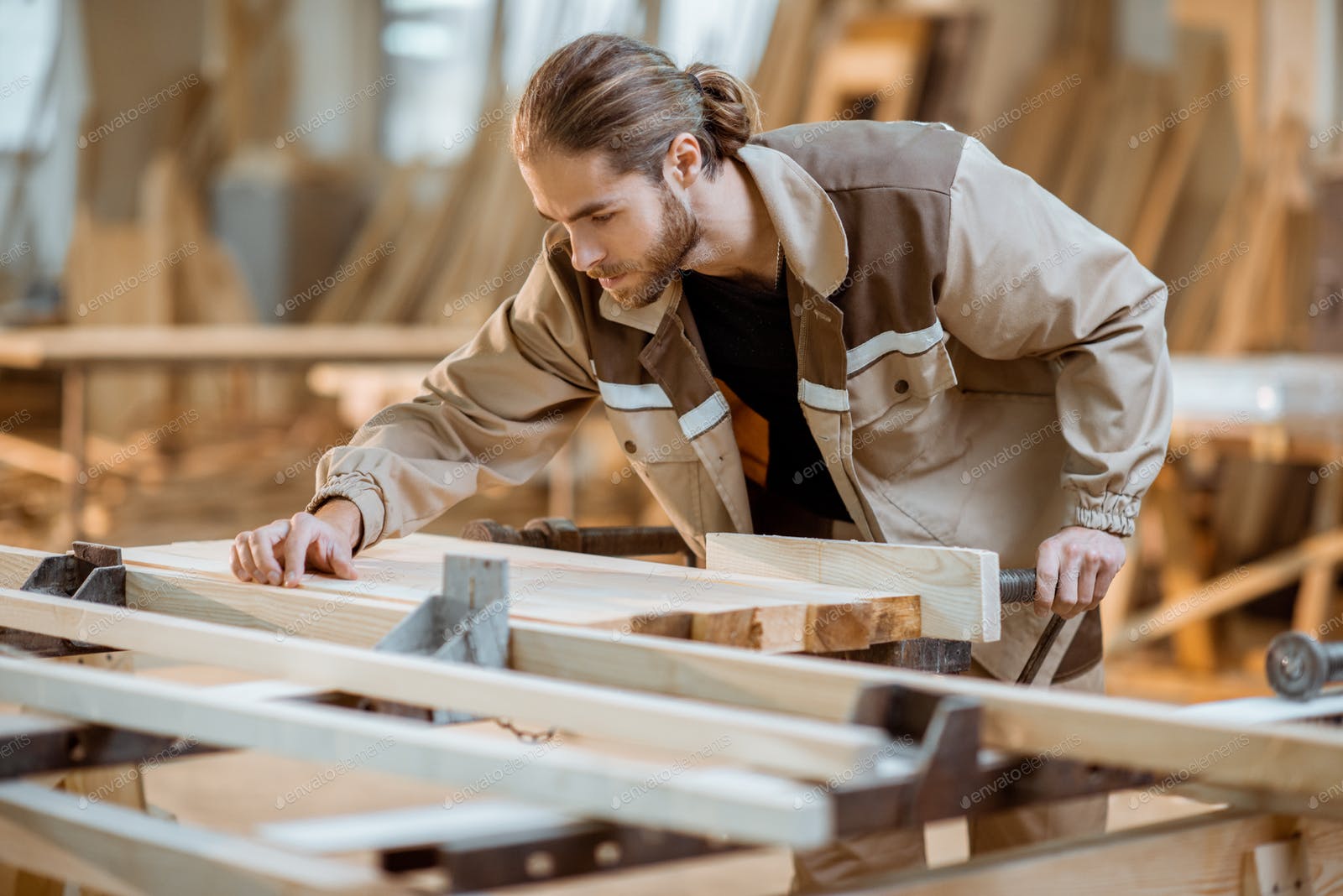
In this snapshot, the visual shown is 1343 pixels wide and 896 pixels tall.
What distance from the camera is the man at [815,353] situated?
2.01 m

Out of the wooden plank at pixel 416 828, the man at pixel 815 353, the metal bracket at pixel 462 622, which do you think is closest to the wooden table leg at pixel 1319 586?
the man at pixel 815 353

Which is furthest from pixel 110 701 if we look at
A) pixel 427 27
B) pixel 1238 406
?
pixel 427 27

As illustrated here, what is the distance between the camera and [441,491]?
7.34 feet

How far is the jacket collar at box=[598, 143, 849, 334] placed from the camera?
204 centimetres

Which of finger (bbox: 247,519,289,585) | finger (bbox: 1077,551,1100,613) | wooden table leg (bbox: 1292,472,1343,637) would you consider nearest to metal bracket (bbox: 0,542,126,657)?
finger (bbox: 247,519,289,585)

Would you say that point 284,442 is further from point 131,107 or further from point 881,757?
point 881,757

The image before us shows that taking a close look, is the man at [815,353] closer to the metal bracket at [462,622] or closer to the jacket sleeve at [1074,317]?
the jacket sleeve at [1074,317]

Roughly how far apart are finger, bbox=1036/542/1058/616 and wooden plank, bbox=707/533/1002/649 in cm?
19

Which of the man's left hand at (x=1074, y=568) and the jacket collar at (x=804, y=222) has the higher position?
the jacket collar at (x=804, y=222)

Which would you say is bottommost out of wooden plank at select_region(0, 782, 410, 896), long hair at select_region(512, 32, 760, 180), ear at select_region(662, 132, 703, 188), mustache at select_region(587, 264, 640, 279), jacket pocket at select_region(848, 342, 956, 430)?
wooden plank at select_region(0, 782, 410, 896)

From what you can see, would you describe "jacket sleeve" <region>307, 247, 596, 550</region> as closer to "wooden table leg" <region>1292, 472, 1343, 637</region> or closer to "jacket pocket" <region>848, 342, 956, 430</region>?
"jacket pocket" <region>848, 342, 956, 430</region>

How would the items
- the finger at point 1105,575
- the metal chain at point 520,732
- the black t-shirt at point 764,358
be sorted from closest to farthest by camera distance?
1. the metal chain at point 520,732
2. the finger at point 1105,575
3. the black t-shirt at point 764,358

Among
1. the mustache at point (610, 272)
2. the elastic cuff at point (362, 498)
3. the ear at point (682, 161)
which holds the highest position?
the ear at point (682, 161)

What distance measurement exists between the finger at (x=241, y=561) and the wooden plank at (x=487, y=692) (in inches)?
8.7
